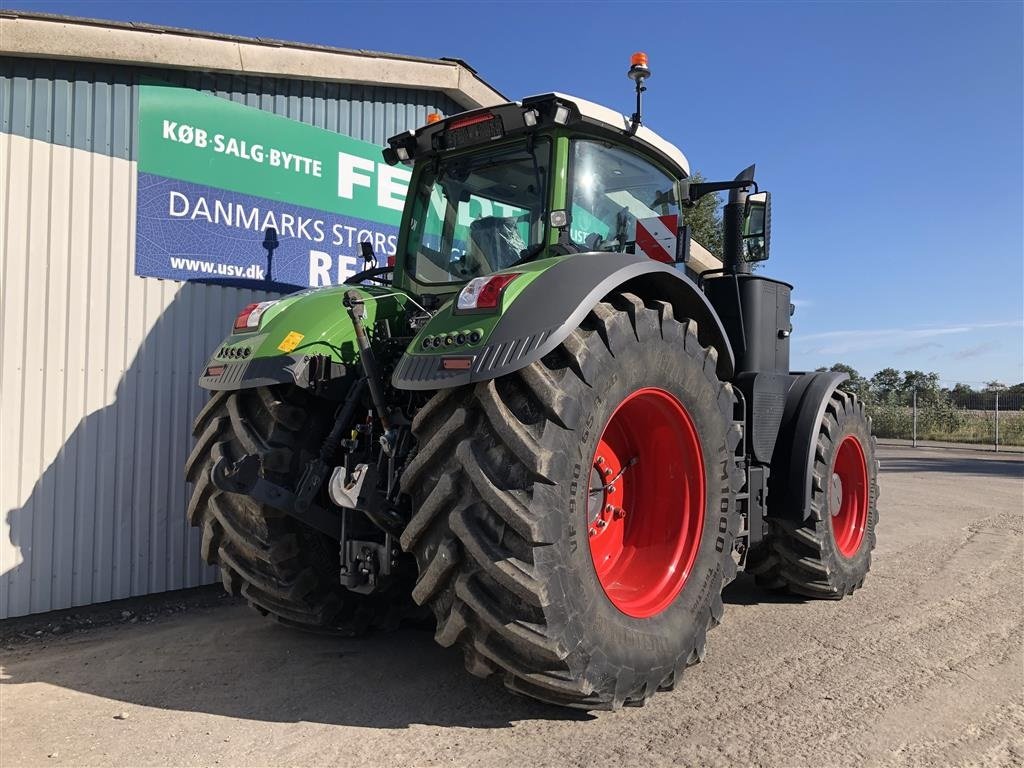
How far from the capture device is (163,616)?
470 cm

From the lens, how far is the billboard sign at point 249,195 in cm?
507

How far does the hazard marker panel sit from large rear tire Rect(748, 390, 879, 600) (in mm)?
1536

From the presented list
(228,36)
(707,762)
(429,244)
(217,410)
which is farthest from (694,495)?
(228,36)

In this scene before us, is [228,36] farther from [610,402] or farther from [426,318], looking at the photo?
[610,402]

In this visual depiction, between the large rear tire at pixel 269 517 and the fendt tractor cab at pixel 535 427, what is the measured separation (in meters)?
0.01

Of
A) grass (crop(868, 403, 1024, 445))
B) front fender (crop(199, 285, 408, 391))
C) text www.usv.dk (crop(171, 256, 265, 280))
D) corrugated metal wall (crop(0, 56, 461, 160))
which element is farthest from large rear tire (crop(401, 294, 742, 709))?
→ grass (crop(868, 403, 1024, 445))

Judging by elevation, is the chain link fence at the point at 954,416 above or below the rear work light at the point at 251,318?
below

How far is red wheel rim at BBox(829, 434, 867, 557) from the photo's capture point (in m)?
5.32

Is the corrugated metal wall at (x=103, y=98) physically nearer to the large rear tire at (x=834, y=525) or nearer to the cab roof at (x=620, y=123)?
the cab roof at (x=620, y=123)

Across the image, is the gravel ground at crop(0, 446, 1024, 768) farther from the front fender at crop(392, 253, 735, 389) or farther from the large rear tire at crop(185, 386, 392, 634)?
the front fender at crop(392, 253, 735, 389)

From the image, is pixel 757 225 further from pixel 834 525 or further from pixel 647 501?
pixel 834 525

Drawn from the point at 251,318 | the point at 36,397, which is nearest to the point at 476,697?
the point at 251,318

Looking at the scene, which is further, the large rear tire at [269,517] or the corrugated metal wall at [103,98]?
the corrugated metal wall at [103,98]

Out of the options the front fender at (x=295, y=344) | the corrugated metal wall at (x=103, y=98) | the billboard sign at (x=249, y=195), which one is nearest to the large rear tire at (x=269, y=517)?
the front fender at (x=295, y=344)
